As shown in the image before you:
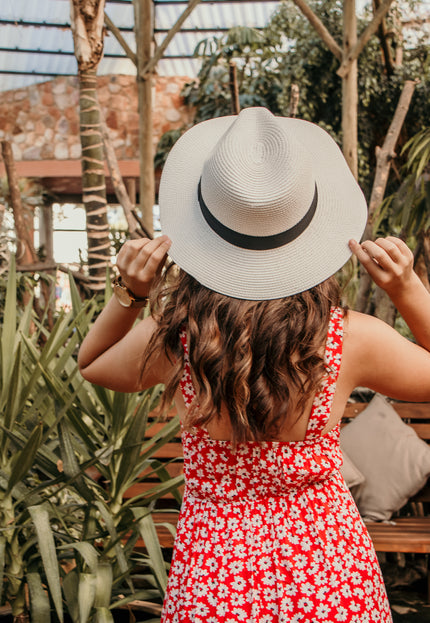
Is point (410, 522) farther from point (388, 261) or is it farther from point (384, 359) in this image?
point (388, 261)

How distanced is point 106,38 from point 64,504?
985cm

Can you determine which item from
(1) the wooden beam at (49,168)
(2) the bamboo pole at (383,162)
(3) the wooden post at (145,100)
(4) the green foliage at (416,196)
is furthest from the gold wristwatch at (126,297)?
(1) the wooden beam at (49,168)

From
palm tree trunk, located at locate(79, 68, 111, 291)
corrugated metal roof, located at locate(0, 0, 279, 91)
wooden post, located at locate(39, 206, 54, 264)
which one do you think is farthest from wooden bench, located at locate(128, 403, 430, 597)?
wooden post, located at locate(39, 206, 54, 264)

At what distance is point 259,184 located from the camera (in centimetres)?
98

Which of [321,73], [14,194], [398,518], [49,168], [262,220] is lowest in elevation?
[49,168]

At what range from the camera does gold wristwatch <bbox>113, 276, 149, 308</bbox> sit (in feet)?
3.37

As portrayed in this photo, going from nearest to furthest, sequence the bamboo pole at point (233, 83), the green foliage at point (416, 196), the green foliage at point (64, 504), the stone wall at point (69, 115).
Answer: the green foliage at point (64, 504) → the green foliage at point (416, 196) → the bamboo pole at point (233, 83) → the stone wall at point (69, 115)

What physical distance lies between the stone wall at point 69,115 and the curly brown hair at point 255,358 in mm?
10765

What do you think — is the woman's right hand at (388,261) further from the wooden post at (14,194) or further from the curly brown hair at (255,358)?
the wooden post at (14,194)

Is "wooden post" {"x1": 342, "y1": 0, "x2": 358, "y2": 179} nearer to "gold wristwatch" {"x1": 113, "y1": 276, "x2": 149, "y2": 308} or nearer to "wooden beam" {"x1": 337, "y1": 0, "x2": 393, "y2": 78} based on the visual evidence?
"wooden beam" {"x1": 337, "y1": 0, "x2": 393, "y2": 78}

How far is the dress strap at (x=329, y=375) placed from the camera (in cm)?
104

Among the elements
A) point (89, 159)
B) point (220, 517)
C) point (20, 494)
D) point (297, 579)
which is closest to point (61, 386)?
point (20, 494)

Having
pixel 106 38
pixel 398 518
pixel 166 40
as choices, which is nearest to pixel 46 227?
pixel 106 38

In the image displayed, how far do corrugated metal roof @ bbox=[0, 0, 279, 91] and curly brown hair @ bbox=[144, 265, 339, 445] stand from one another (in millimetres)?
9633
